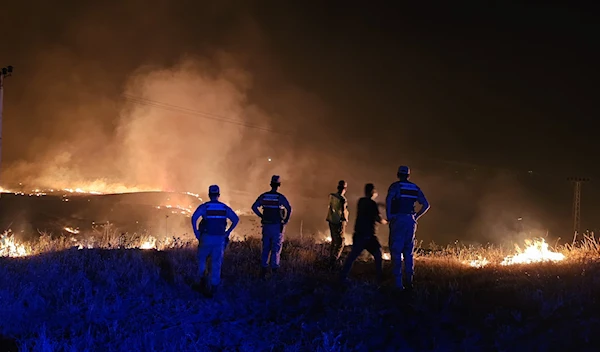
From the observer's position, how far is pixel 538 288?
7.00 meters

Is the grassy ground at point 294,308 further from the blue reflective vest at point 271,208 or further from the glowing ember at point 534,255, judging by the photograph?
the blue reflective vest at point 271,208

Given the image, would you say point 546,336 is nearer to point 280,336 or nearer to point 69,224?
point 280,336

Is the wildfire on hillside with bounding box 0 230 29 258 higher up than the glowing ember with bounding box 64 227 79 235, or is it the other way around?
the glowing ember with bounding box 64 227 79 235

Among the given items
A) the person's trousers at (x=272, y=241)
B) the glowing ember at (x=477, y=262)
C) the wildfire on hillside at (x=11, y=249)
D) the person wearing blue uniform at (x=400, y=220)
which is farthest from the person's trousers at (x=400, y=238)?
the wildfire on hillside at (x=11, y=249)

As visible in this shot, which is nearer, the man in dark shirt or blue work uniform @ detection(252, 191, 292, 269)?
the man in dark shirt

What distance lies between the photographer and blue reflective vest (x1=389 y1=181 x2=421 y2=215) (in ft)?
25.7

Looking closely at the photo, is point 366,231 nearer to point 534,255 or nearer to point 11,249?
point 534,255

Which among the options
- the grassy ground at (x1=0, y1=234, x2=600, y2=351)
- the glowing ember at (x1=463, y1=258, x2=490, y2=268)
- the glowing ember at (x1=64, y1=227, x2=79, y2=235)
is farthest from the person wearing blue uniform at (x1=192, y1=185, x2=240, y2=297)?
the glowing ember at (x1=64, y1=227, x2=79, y2=235)

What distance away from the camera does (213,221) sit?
319 inches

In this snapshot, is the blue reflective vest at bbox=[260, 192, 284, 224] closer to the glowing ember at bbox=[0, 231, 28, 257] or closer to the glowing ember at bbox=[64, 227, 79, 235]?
the glowing ember at bbox=[0, 231, 28, 257]

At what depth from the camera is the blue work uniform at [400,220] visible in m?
7.82

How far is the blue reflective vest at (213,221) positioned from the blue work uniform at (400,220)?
274 centimetres

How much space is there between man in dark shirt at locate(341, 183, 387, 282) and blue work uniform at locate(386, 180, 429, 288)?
0.62 meters

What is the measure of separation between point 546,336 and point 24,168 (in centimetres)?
5171
